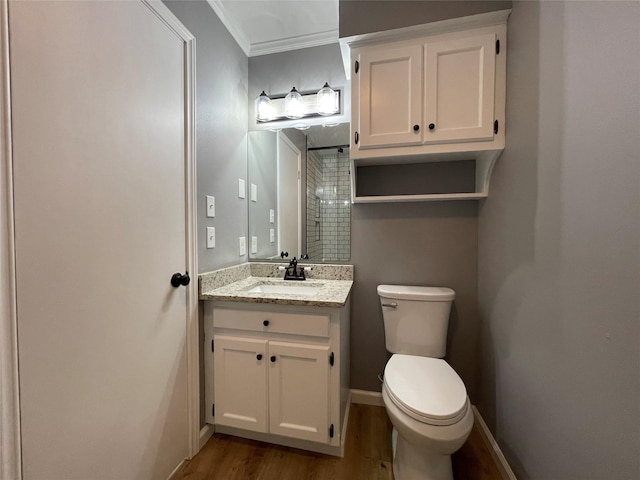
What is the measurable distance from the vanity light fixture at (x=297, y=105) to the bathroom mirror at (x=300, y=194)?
94 millimetres


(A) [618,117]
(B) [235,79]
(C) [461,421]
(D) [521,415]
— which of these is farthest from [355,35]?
(D) [521,415]

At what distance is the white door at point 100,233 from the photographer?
73cm

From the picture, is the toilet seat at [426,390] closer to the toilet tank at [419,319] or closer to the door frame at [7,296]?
the toilet tank at [419,319]

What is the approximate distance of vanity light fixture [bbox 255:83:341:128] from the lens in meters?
1.76

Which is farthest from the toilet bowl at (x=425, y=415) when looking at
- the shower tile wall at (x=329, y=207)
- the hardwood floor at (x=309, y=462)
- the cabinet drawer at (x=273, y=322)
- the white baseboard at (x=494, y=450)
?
the shower tile wall at (x=329, y=207)

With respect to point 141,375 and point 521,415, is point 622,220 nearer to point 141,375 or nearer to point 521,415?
point 521,415

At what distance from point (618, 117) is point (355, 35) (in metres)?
1.17

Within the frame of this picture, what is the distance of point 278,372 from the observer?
1.36 metres

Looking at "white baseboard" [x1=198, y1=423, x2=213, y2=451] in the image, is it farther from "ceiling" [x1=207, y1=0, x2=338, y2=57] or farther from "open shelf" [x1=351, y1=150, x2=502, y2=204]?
"ceiling" [x1=207, y1=0, x2=338, y2=57]

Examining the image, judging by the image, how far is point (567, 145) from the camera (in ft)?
2.86

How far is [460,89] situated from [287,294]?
1.45 meters

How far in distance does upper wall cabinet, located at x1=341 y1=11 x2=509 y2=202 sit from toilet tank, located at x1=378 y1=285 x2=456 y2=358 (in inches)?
25.0

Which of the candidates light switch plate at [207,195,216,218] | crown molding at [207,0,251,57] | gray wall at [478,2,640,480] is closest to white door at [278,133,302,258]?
light switch plate at [207,195,216,218]

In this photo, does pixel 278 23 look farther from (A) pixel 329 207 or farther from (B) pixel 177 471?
(B) pixel 177 471
